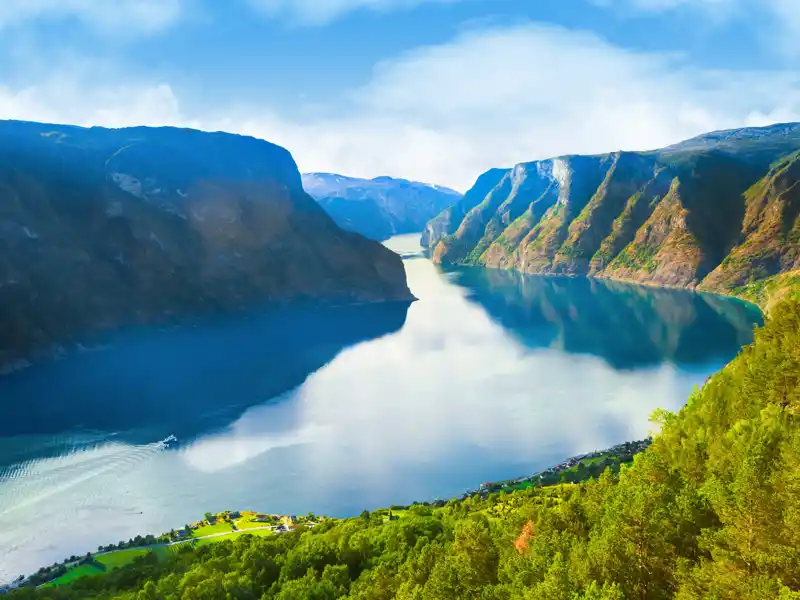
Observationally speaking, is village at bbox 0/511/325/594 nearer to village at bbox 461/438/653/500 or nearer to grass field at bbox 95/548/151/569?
grass field at bbox 95/548/151/569

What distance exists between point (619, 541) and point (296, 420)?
94084 millimetres

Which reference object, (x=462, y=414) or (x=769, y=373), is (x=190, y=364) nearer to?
(x=462, y=414)

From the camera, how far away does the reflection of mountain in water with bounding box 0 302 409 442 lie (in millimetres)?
112125

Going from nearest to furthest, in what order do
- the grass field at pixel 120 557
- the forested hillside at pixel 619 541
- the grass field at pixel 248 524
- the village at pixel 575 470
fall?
the forested hillside at pixel 619 541
the grass field at pixel 120 557
the grass field at pixel 248 524
the village at pixel 575 470

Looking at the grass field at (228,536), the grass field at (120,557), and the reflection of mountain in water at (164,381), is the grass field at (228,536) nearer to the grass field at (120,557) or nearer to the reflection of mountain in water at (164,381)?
the grass field at (120,557)

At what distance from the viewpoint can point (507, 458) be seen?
91.9 meters

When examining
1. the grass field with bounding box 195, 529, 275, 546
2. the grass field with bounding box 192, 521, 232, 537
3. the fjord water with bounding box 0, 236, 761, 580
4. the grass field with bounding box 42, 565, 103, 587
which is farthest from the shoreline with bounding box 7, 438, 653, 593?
the fjord water with bounding box 0, 236, 761, 580

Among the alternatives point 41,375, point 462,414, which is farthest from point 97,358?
point 462,414

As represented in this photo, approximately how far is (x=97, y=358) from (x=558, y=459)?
120 meters

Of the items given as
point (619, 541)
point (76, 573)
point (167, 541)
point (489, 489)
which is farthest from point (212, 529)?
point (619, 541)

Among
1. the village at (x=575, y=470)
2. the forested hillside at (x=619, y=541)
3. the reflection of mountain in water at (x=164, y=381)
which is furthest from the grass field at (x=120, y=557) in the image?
the reflection of mountain in water at (x=164, y=381)

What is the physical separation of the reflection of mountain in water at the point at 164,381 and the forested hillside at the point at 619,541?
60981mm

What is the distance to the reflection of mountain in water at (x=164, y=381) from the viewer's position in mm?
112125

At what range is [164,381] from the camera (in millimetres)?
137250
